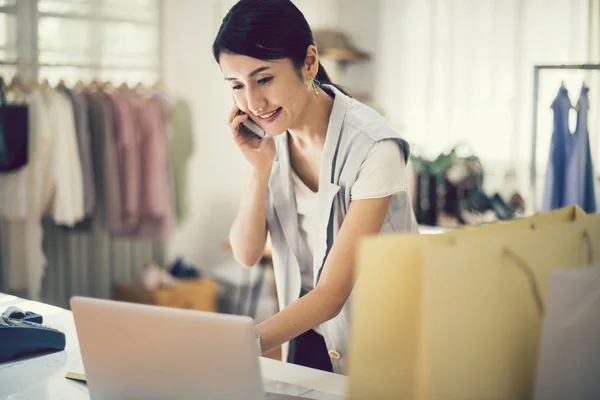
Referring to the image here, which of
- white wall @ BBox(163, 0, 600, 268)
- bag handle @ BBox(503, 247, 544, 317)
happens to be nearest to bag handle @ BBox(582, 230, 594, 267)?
bag handle @ BBox(503, 247, 544, 317)

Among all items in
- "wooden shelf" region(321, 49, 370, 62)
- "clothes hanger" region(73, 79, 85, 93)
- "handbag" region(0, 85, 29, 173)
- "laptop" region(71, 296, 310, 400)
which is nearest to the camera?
"laptop" region(71, 296, 310, 400)

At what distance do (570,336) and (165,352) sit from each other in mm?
561

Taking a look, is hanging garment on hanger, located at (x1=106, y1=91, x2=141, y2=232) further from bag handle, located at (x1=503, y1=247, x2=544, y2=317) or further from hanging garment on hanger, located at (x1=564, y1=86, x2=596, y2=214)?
bag handle, located at (x1=503, y1=247, x2=544, y2=317)

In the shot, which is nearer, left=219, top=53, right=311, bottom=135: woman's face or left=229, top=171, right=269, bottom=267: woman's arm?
left=219, top=53, right=311, bottom=135: woman's face

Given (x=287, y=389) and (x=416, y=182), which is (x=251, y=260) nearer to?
(x=287, y=389)

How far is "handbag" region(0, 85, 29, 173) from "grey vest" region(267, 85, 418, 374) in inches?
85.9

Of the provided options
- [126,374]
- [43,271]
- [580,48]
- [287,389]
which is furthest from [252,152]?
[580,48]

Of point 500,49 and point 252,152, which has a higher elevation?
point 500,49

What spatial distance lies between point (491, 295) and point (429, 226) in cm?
333

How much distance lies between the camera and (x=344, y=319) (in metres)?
1.75

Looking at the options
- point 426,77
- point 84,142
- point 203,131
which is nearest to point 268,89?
point 84,142

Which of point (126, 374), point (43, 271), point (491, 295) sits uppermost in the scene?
A: point (491, 295)

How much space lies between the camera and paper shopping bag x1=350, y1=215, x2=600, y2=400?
90cm

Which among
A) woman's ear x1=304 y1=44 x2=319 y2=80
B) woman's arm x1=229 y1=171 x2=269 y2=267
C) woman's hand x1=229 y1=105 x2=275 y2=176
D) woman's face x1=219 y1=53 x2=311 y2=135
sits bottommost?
woman's arm x1=229 y1=171 x2=269 y2=267
